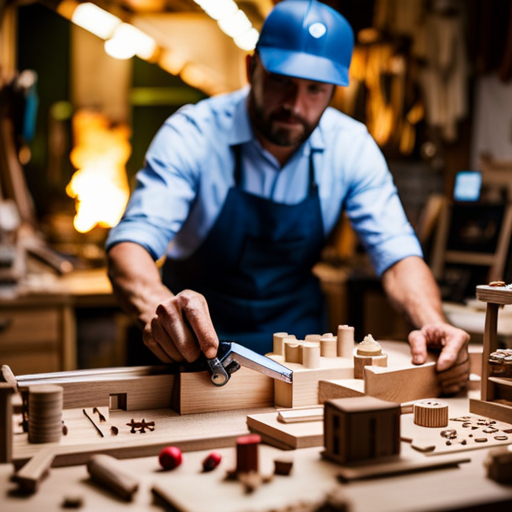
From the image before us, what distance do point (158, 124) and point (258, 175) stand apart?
17.7 feet

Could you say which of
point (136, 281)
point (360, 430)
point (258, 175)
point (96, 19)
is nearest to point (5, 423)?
point (360, 430)

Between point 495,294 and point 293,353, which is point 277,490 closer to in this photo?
point 293,353

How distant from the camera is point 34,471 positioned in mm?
1334

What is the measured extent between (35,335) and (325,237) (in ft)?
7.57

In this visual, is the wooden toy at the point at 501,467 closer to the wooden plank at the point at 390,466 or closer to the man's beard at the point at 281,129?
the wooden plank at the point at 390,466

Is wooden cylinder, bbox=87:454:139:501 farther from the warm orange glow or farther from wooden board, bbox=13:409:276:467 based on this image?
the warm orange glow

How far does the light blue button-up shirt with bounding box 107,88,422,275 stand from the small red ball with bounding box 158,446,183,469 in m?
1.18

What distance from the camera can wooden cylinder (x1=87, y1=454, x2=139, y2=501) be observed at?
50.3 inches

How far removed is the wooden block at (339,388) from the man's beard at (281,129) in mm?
1065

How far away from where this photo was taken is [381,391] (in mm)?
1786

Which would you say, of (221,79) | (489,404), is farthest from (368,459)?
(221,79)

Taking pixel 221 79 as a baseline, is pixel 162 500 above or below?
below

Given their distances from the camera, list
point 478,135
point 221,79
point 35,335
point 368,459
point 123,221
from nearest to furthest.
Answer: point 368,459, point 123,221, point 35,335, point 478,135, point 221,79

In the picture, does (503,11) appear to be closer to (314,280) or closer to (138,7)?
(138,7)
